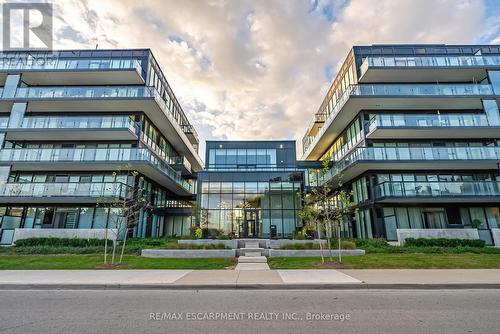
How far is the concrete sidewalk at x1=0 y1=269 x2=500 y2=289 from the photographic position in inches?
326

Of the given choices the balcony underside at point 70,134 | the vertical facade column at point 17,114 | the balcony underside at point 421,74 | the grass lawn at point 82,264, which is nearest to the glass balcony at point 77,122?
the balcony underside at point 70,134

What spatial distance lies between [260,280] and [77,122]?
24487mm

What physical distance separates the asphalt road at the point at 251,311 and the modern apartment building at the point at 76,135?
54.3 ft

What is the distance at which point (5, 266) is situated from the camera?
12.4 metres

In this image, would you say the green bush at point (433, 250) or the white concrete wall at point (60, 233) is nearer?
the green bush at point (433, 250)

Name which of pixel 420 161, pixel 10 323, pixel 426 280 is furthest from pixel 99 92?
pixel 420 161

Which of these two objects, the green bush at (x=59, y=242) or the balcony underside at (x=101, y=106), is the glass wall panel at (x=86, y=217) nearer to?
the green bush at (x=59, y=242)

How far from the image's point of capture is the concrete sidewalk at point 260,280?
8.28m

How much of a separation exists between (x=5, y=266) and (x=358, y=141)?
2737 centimetres

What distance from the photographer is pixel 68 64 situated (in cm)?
2598

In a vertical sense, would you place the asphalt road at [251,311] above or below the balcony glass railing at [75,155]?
below

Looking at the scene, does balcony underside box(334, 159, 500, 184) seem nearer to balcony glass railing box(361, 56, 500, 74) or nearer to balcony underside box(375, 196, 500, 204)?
balcony underside box(375, 196, 500, 204)

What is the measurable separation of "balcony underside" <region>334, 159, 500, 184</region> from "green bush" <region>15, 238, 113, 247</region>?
71.6 feet

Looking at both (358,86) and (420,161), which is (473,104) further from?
(358,86)
